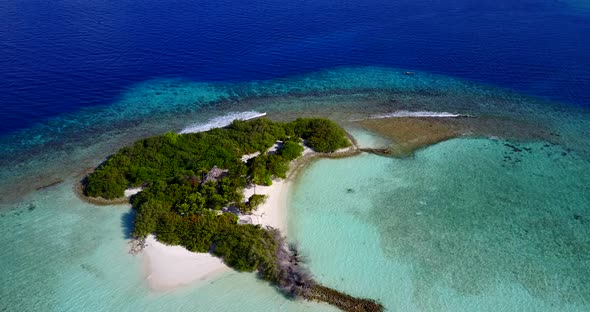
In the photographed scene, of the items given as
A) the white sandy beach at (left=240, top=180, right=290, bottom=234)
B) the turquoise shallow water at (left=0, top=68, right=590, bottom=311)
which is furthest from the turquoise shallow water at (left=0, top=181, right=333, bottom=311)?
the white sandy beach at (left=240, top=180, right=290, bottom=234)

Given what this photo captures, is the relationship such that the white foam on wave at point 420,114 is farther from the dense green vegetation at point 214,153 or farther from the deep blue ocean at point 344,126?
the dense green vegetation at point 214,153

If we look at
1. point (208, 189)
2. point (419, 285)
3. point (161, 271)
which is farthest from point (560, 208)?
point (161, 271)

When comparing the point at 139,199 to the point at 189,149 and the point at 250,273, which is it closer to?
the point at 189,149

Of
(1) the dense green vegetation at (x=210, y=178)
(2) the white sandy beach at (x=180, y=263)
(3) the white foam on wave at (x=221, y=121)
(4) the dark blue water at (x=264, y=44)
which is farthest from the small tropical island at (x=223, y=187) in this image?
(4) the dark blue water at (x=264, y=44)

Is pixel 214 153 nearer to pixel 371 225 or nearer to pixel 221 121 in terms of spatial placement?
pixel 221 121

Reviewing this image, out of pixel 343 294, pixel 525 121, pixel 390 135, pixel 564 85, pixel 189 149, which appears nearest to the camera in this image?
pixel 343 294

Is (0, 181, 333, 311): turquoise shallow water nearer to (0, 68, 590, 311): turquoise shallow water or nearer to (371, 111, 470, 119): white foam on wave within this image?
(0, 68, 590, 311): turquoise shallow water
